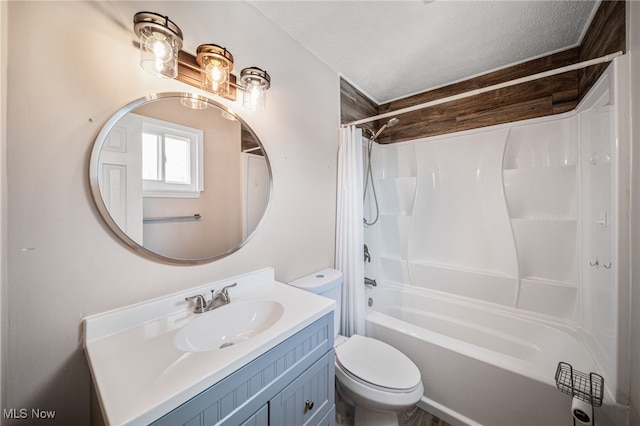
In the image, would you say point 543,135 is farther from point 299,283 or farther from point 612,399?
point 299,283

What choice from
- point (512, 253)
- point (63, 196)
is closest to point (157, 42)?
point (63, 196)

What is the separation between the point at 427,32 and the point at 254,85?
1203mm

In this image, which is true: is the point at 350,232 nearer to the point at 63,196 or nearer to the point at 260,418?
the point at 260,418

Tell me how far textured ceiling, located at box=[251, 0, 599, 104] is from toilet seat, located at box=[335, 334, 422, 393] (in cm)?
202

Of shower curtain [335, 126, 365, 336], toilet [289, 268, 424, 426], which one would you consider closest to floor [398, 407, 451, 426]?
toilet [289, 268, 424, 426]

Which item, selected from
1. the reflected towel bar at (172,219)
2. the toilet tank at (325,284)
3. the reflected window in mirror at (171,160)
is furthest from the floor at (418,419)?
the reflected window in mirror at (171,160)

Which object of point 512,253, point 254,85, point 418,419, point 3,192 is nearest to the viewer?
point 3,192

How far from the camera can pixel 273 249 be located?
1389mm

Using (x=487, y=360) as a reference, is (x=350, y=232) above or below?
above

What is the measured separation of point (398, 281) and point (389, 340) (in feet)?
2.83

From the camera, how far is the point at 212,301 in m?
1.04

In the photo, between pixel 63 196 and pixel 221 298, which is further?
pixel 221 298

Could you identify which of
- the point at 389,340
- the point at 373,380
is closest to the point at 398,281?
the point at 389,340

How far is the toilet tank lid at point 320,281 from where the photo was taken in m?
1.40
